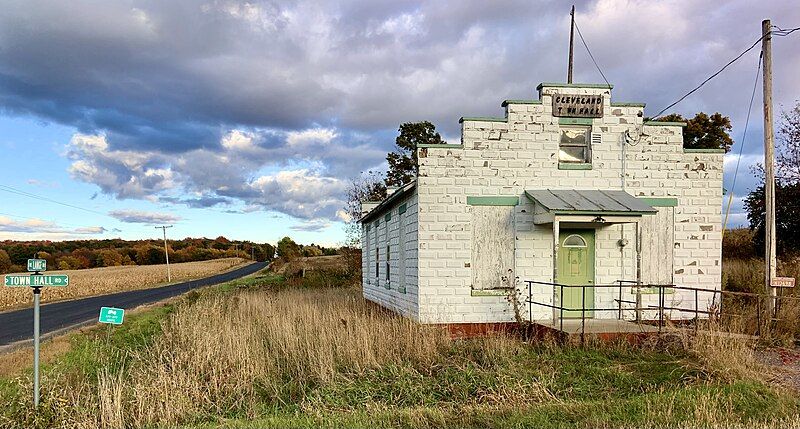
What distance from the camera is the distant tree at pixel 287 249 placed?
86.2 meters

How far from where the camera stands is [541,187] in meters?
12.9

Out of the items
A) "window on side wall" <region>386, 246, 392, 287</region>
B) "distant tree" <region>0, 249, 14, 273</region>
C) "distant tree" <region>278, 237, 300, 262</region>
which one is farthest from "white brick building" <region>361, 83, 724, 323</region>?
"distant tree" <region>278, 237, 300, 262</region>

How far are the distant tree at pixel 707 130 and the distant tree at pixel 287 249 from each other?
61.5 metres

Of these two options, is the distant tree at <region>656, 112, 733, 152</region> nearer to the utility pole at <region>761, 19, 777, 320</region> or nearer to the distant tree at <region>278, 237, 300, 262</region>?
the utility pole at <region>761, 19, 777, 320</region>

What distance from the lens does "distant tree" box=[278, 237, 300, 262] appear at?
283 feet

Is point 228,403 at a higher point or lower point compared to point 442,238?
lower

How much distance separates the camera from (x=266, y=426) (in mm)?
6770

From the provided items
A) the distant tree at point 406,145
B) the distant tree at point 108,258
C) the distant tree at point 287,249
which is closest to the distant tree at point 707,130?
the distant tree at point 406,145

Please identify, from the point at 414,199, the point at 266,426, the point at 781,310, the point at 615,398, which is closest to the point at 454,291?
the point at 414,199

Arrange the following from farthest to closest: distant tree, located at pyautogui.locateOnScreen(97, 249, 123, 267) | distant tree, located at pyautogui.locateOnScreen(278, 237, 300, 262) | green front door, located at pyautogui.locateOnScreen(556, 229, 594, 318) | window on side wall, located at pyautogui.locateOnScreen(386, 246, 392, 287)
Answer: distant tree, located at pyautogui.locateOnScreen(278, 237, 300, 262) < distant tree, located at pyautogui.locateOnScreen(97, 249, 123, 267) < window on side wall, located at pyautogui.locateOnScreen(386, 246, 392, 287) < green front door, located at pyautogui.locateOnScreen(556, 229, 594, 318)

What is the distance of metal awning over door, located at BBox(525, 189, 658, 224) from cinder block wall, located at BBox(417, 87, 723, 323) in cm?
31

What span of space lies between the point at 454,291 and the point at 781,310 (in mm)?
7267

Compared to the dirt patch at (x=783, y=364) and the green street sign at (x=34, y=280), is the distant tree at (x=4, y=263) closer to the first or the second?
the green street sign at (x=34, y=280)

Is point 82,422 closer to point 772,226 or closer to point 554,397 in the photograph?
point 554,397
